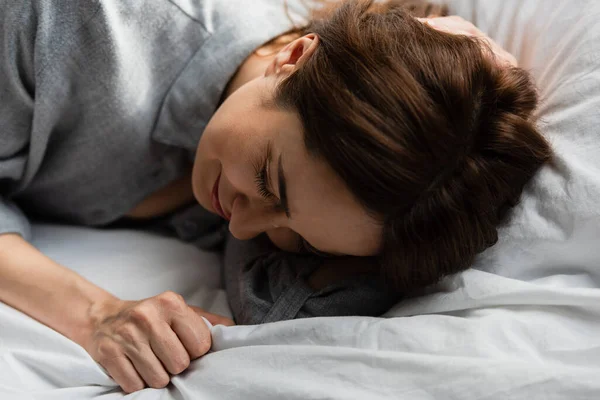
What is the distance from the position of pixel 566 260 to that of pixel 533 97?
20cm

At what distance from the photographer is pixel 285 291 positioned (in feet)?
2.69

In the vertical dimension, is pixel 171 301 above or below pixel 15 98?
below

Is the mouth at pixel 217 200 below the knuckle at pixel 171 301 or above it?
above

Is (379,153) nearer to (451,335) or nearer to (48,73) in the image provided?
(451,335)

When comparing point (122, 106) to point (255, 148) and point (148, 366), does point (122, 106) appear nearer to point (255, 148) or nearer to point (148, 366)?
point (255, 148)

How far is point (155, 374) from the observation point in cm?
73

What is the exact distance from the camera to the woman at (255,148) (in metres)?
0.66

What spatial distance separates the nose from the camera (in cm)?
77

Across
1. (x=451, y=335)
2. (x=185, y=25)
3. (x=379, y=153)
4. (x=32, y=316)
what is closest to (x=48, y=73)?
(x=185, y=25)

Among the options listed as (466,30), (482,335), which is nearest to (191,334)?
(482,335)

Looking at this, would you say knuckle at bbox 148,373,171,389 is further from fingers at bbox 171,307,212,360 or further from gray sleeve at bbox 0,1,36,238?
gray sleeve at bbox 0,1,36,238

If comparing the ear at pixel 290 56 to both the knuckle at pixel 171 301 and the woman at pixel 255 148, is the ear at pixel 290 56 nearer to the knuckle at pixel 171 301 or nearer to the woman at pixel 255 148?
the woman at pixel 255 148

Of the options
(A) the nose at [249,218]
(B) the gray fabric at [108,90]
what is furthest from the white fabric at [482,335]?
(B) the gray fabric at [108,90]

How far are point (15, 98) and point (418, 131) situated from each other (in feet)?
1.80
